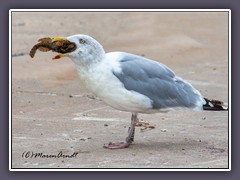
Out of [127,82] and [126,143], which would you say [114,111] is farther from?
[127,82]

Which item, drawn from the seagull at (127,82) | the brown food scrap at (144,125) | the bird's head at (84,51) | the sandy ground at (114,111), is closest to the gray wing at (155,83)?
the seagull at (127,82)

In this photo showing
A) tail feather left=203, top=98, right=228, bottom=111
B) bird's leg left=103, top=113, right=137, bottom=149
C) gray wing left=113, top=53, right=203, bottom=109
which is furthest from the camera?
tail feather left=203, top=98, right=228, bottom=111

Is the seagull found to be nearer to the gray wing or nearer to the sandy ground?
the gray wing

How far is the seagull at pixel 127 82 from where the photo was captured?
7.51 metres

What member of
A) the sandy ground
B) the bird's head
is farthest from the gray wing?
the sandy ground

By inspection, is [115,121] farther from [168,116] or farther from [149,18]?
[149,18]

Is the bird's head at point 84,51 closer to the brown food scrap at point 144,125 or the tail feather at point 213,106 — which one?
the tail feather at point 213,106

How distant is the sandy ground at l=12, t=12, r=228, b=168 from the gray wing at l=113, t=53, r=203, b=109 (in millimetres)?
474

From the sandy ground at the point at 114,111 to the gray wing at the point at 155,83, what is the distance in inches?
18.7

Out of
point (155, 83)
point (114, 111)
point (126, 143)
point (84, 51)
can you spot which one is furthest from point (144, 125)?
point (84, 51)

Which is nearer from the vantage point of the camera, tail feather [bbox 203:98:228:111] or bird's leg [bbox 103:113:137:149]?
bird's leg [bbox 103:113:137:149]

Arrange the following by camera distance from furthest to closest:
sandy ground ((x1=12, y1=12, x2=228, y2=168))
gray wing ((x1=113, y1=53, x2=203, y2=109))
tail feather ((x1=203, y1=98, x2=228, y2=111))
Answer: tail feather ((x1=203, y1=98, x2=228, y2=111)) < gray wing ((x1=113, y1=53, x2=203, y2=109)) < sandy ground ((x1=12, y1=12, x2=228, y2=168))

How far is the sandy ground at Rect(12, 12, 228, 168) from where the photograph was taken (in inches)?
293

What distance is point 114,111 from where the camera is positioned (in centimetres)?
956
